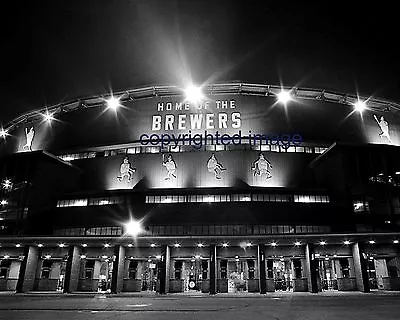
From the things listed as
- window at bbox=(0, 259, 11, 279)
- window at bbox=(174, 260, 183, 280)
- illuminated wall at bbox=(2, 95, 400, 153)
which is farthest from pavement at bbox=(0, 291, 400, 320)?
illuminated wall at bbox=(2, 95, 400, 153)

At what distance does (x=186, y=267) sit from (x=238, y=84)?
2844 cm

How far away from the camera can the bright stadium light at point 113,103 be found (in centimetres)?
5054

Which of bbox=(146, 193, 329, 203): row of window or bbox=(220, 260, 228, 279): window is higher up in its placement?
bbox=(146, 193, 329, 203): row of window

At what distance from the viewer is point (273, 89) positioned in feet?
163

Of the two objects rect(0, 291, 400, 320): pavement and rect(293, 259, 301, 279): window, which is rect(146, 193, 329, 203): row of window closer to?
rect(293, 259, 301, 279): window

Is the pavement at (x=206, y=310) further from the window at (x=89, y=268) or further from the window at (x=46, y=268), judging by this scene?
the window at (x=46, y=268)

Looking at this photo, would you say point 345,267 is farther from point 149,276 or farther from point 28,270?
point 28,270

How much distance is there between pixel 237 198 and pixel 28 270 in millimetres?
25222

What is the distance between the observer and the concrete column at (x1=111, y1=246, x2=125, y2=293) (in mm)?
31231

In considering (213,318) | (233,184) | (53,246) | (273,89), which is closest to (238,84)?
(273,89)

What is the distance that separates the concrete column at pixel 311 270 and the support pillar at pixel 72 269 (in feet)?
82.3

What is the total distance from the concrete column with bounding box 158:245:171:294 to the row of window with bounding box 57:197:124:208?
32.4 ft

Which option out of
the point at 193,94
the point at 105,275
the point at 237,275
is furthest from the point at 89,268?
the point at 193,94

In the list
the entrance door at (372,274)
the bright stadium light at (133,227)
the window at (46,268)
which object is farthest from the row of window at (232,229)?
Answer: the window at (46,268)
